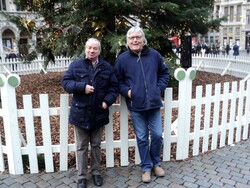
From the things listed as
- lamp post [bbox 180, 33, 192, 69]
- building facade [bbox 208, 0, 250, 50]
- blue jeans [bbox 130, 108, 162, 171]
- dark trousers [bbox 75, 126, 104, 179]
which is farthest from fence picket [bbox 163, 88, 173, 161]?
building facade [bbox 208, 0, 250, 50]

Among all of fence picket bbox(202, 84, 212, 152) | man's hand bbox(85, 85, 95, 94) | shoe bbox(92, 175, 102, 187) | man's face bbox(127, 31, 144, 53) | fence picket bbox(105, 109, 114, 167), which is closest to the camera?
man's hand bbox(85, 85, 95, 94)

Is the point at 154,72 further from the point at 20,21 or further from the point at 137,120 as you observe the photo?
the point at 20,21

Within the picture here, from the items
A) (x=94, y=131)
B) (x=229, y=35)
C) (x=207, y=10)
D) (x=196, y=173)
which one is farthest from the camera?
(x=229, y=35)

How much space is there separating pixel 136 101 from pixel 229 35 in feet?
210

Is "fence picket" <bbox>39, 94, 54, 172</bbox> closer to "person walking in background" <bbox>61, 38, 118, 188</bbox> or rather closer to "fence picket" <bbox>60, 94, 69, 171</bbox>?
"fence picket" <bbox>60, 94, 69, 171</bbox>

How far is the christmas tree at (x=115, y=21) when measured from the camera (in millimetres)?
6828

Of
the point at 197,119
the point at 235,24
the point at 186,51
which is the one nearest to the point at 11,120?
the point at 197,119

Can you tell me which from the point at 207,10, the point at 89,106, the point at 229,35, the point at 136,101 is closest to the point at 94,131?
the point at 89,106

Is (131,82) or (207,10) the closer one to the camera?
(131,82)

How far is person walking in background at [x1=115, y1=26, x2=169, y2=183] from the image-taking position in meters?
3.40

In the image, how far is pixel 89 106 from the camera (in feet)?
10.6

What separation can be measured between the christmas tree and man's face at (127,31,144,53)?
2984 mm

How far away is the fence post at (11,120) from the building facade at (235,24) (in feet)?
181

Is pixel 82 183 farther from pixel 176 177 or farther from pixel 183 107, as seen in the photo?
pixel 183 107
